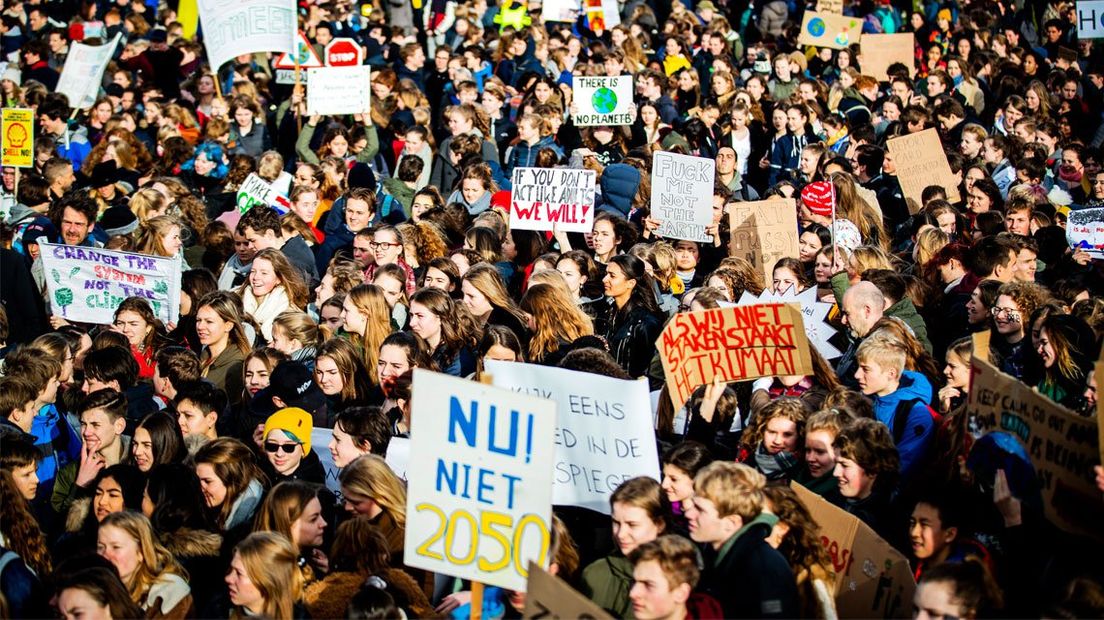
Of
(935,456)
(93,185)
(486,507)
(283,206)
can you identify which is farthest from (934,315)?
(93,185)

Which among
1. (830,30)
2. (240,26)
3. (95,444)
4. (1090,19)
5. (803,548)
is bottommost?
(95,444)

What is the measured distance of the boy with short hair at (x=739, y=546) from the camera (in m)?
5.18

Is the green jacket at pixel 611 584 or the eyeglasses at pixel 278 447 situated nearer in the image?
the green jacket at pixel 611 584

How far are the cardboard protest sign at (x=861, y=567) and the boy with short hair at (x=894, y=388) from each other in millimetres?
1183

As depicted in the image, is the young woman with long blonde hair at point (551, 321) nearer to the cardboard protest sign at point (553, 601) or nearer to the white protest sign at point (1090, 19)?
the cardboard protest sign at point (553, 601)

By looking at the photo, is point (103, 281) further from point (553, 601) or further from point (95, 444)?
point (553, 601)

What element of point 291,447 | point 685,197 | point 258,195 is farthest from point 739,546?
point 258,195

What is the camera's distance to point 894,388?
23.7 ft

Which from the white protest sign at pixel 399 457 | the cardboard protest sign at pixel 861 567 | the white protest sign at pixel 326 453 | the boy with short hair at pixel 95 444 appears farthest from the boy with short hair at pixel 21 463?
the cardboard protest sign at pixel 861 567

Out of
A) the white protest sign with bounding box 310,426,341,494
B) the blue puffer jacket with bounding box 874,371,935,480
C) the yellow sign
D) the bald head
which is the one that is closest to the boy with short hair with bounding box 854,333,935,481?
the blue puffer jacket with bounding box 874,371,935,480

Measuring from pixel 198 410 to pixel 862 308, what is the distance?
164 inches

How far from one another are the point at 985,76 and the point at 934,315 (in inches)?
402

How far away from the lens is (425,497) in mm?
5414

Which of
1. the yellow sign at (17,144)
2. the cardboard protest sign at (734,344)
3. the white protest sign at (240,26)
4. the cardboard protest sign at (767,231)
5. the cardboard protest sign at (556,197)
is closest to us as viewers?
the cardboard protest sign at (734,344)
